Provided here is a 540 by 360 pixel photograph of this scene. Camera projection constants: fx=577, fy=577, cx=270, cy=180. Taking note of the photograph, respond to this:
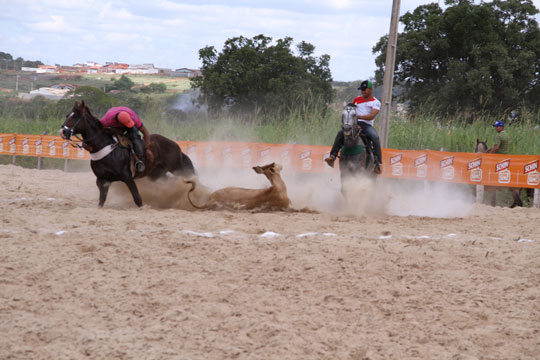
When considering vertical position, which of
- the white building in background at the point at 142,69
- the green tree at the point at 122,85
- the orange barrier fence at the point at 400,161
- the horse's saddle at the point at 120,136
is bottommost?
the orange barrier fence at the point at 400,161

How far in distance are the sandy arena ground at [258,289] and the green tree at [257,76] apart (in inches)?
1145

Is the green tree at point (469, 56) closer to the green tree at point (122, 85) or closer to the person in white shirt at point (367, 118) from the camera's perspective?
the person in white shirt at point (367, 118)

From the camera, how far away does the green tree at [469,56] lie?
30.1 metres

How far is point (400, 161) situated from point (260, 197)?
580 cm

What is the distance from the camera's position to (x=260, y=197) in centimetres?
956

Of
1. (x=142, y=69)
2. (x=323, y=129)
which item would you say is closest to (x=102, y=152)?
(x=323, y=129)

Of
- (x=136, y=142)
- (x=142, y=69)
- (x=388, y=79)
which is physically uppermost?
(x=142, y=69)

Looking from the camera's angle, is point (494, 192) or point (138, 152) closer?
point (138, 152)

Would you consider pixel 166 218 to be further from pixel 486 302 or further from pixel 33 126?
pixel 33 126

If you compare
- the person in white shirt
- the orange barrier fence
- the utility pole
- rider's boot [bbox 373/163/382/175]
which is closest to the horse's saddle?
the person in white shirt

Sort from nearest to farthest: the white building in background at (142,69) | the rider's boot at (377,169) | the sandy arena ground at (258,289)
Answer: the sandy arena ground at (258,289) < the rider's boot at (377,169) < the white building in background at (142,69)

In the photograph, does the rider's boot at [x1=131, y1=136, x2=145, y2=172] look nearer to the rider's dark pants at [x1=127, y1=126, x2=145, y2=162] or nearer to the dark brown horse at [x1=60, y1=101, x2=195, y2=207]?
the rider's dark pants at [x1=127, y1=126, x2=145, y2=162]

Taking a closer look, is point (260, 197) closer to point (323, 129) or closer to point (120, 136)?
point (120, 136)

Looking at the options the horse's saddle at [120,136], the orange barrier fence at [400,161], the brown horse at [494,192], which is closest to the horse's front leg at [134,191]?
the horse's saddle at [120,136]
